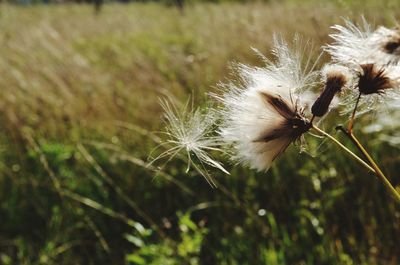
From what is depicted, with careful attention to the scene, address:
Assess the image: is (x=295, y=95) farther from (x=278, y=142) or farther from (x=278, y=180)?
(x=278, y=180)

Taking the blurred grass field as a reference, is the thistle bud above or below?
above

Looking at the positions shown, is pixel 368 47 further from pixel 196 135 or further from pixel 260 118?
pixel 196 135

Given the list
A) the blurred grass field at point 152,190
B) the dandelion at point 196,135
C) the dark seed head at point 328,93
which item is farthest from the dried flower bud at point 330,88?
the blurred grass field at point 152,190

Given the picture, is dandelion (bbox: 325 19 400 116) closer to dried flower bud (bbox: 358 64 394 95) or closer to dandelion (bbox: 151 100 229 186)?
dried flower bud (bbox: 358 64 394 95)

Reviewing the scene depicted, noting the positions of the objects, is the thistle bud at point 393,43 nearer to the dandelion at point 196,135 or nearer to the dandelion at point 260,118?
the dandelion at point 260,118

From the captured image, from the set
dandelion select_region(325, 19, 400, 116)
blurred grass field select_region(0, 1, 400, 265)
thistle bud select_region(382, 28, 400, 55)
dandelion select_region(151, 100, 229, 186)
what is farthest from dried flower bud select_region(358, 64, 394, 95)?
blurred grass field select_region(0, 1, 400, 265)

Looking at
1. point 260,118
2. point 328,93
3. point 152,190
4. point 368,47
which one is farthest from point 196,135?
point 152,190
